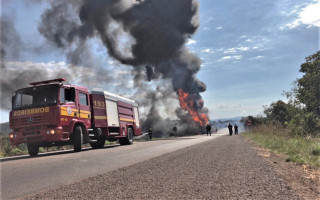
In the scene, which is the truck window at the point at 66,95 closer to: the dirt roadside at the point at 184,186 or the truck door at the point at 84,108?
the truck door at the point at 84,108

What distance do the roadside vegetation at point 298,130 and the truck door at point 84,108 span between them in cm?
879

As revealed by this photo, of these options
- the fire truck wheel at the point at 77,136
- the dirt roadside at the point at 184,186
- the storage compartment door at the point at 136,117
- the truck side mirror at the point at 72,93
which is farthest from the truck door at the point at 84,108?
the dirt roadside at the point at 184,186

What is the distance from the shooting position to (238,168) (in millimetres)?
6145

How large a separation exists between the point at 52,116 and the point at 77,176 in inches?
235

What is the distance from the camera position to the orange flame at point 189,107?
57.0 meters

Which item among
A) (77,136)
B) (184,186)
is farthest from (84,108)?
(184,186)

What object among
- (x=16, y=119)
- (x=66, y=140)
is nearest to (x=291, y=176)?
(x=66, y=140)

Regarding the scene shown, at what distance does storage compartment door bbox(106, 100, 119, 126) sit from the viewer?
632 inches

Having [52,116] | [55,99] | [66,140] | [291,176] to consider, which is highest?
[55,99]

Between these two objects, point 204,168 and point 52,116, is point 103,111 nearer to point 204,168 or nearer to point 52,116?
point 52,116

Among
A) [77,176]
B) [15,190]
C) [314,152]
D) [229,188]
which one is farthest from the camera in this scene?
[314,152]

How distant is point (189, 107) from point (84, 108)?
45.4 metres

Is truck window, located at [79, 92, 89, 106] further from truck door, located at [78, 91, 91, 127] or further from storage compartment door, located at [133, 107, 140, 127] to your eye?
storage compartment door, located at [133, 107, 140, 127]

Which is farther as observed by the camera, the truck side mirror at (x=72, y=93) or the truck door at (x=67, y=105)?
the truck side mirror at (x=72, y=93)
